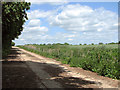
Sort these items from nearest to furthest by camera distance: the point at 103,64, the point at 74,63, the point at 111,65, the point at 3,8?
1. the point at 111,65
2. the point at 103,64
3. the point at 3,8
4. the point at 74,63

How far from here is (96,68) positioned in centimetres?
1109

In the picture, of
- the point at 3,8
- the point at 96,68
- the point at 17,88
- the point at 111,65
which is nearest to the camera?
the point at 17,88

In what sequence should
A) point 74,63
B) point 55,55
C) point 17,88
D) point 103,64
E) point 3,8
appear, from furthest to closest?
point 55,55 → point 74,63 → point 3,8 → point 103,64 → point 17,88

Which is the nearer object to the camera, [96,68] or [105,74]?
[105,74]

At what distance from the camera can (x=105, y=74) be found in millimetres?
10000

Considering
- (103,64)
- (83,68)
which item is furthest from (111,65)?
(83,68)

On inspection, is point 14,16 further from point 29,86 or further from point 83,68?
point 29,86

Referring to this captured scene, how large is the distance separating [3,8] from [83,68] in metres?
8.48

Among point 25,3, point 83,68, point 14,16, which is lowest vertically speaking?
point 83,68

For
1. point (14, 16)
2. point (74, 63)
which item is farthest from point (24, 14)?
point (74, 63)

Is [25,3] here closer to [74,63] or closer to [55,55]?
[74,63]

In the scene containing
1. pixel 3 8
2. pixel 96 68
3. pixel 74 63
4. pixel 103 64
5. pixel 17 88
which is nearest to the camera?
pixel 17 88

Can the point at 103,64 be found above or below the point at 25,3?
below

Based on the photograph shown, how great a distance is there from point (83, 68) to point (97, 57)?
176 cm
